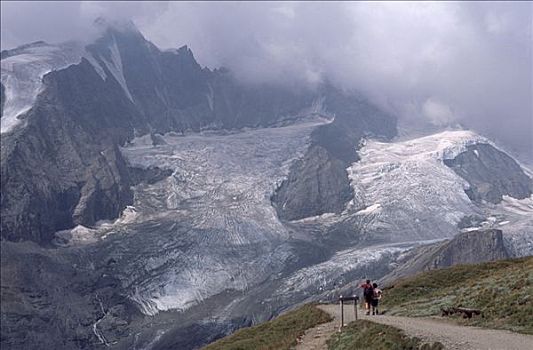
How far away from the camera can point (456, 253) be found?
181 m

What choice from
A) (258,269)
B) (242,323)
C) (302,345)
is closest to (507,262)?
(302,345)

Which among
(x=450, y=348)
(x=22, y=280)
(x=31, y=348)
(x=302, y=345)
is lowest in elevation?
(x=31, y=348)

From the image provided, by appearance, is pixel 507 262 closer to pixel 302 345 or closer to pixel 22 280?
pixel 302 345

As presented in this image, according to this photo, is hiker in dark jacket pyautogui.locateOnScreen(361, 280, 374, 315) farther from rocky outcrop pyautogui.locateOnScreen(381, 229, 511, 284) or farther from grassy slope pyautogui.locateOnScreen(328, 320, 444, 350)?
rocky outcrop pyautogui.locateOnScreen(381, 229, 511, 284)

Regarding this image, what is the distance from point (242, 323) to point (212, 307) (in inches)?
642

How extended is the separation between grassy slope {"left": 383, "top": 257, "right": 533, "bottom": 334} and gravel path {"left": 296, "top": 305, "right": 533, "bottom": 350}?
1.10 m

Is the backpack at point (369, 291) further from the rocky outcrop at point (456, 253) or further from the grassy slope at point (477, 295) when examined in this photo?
the rocky outcrop at point (456, 253)

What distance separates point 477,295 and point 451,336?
1040 cm

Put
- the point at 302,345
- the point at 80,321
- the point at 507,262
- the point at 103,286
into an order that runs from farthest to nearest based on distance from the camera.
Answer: the point at 103,286, the point at 80,321, the point at 507,262, the point at 302,345

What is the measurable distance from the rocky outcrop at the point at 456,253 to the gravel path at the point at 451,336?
433 ft

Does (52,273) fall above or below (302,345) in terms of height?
below

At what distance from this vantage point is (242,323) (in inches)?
6437

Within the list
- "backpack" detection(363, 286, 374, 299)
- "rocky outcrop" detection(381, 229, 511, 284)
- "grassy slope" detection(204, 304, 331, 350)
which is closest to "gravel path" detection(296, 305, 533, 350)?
"grassy slope" detection(204, 304, 331, 350)

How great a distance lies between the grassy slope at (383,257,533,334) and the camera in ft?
108
